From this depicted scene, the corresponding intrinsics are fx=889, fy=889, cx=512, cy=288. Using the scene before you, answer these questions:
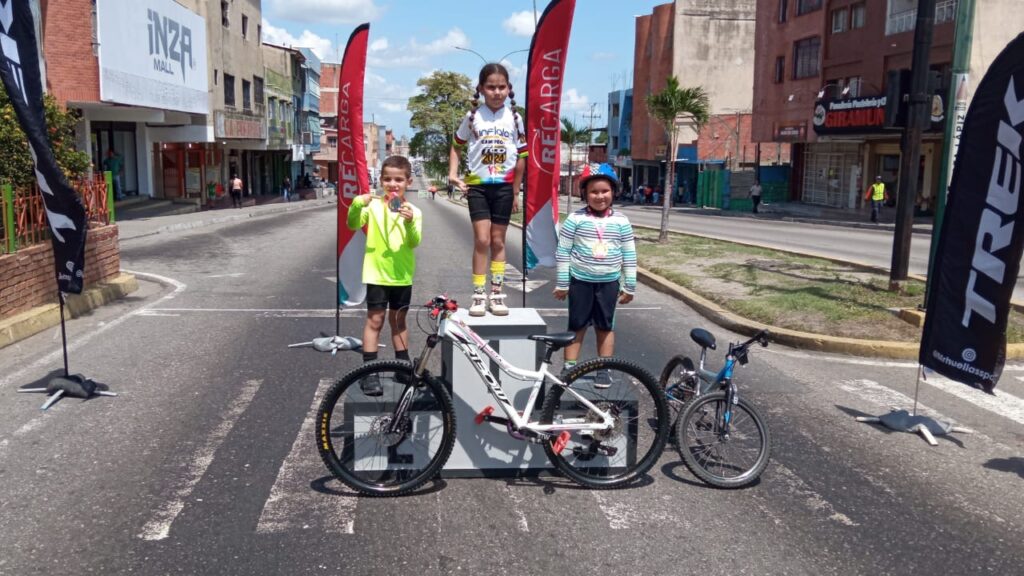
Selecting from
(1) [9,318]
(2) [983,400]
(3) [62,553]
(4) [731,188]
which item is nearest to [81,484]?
(3) [62,553]

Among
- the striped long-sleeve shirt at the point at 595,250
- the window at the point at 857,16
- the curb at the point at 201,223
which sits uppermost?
the window at the point at 857,16

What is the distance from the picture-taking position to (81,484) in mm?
5148

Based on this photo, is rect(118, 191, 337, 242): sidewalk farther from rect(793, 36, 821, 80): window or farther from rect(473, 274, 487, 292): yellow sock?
rect(793, 36, 821, 80): window

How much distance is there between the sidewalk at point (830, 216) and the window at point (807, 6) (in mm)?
9959

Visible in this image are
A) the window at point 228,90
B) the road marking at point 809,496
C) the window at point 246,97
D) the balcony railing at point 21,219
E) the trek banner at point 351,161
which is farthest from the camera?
the window at point 246,97

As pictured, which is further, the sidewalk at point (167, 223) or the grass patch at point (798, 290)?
the sidewalk at point (167, 223)

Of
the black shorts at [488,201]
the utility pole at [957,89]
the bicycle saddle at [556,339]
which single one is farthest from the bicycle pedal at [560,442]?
the utility pole at [957,89]

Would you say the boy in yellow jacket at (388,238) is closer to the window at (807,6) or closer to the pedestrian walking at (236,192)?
the pedestrian walking at (236,192)

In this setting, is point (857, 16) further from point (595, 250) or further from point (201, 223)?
point (595, 250)

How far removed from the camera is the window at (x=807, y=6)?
44.7 metres

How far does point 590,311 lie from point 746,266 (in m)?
9.98

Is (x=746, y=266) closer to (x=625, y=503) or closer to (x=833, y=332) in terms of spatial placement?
(x=833, y=332)

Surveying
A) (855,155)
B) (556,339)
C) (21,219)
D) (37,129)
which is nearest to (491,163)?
(556,339)

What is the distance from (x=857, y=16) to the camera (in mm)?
41312
